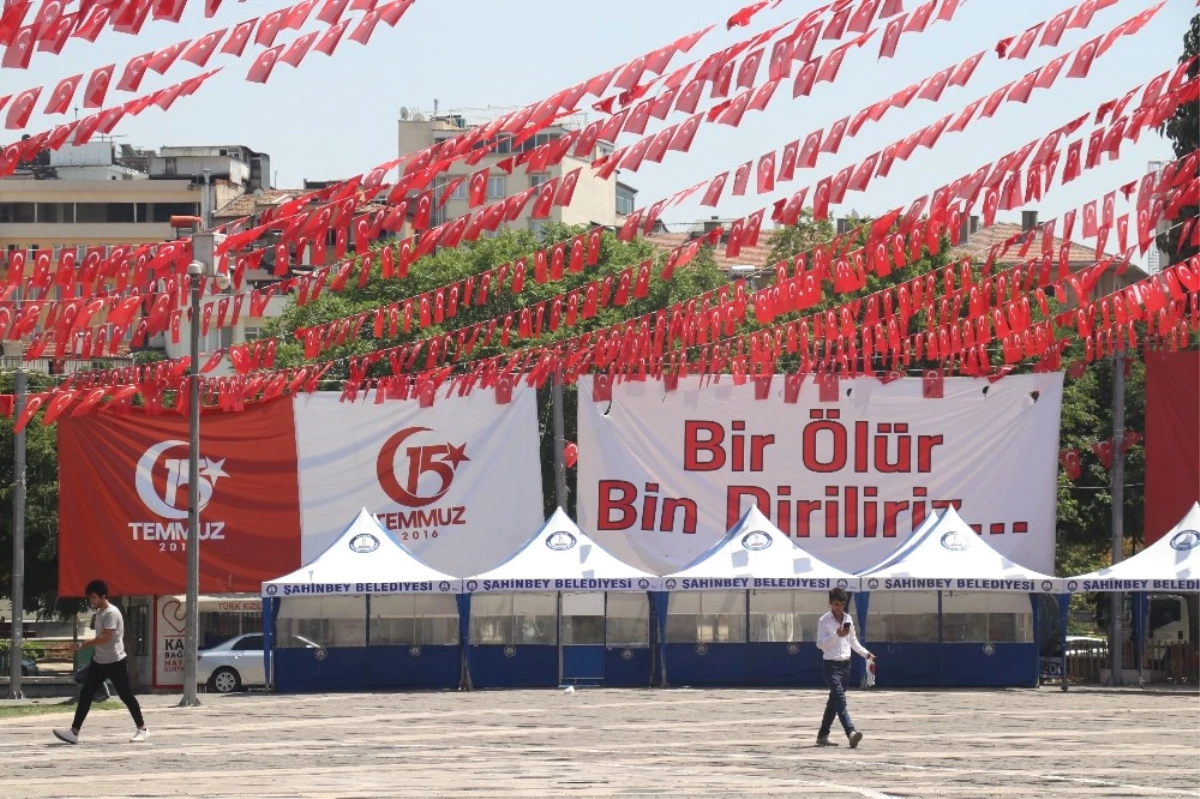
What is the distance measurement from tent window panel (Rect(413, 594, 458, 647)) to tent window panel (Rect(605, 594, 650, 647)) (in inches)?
112

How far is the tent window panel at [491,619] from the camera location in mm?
40688

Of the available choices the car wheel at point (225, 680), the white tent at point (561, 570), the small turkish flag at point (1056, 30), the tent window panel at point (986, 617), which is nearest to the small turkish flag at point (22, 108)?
the small turkish flag at point (1056, 30)

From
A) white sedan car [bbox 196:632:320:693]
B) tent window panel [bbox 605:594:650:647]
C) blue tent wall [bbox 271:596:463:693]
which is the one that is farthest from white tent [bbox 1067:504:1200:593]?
white sedan car [bbox 196:632:320:693]

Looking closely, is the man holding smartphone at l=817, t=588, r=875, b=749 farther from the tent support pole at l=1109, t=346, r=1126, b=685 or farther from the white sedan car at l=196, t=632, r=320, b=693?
the white sedan car at l=196, t=632, r=320, b=693

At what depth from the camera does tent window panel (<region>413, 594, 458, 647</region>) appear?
1607 inches

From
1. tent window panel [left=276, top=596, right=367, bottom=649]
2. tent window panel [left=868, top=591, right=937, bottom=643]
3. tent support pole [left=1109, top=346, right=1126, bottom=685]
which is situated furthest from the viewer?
tent support pole [left=1109, top=346, right=1126, bottom=685]

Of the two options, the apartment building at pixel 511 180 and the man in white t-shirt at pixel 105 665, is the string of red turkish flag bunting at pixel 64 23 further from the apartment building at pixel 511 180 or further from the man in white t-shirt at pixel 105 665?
the apartment building at pixel 511 180

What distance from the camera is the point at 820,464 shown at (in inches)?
1654

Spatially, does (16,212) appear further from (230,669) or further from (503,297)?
(230,669)

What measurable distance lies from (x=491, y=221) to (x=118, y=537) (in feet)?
77.3

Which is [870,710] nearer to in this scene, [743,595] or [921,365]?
[743,595]

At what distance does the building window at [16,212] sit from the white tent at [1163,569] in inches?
3100

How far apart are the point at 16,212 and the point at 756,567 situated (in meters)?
76.8

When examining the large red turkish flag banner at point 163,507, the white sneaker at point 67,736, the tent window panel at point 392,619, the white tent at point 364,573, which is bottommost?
the white sneaker at point 67,736
